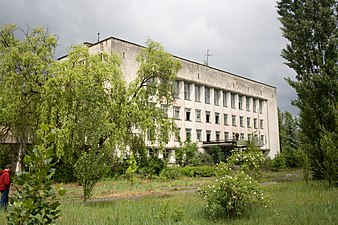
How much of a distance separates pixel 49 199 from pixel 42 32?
25022mm

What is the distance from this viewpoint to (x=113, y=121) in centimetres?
2648

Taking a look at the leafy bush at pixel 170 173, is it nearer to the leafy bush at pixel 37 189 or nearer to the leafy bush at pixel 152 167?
the leafy bush at pixel 152 167

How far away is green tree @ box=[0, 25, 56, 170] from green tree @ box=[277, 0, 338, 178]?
676 inches

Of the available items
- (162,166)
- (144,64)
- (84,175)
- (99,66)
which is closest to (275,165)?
(162,166)

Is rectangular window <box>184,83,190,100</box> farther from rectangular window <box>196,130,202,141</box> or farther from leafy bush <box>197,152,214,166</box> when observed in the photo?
leafy bush <box>197,152,214,166</box>

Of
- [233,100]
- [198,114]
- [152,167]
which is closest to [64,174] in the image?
[152,167]

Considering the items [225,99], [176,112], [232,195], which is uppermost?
[225,99]

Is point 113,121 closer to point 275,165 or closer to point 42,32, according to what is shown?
point 42,32

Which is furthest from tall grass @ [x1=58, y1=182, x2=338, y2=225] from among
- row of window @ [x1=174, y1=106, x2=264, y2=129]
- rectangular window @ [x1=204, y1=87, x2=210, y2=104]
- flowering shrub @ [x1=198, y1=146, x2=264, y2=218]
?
rectangular window @ [x1=204, y1=87, x2=210, y2=104]

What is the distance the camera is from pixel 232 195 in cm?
967

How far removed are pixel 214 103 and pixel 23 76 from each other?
3115cm

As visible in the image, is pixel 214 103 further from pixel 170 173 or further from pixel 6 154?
pixel 6 154

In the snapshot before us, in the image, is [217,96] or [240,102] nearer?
[217,96]

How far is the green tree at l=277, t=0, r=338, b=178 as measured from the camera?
22656 millimetres
